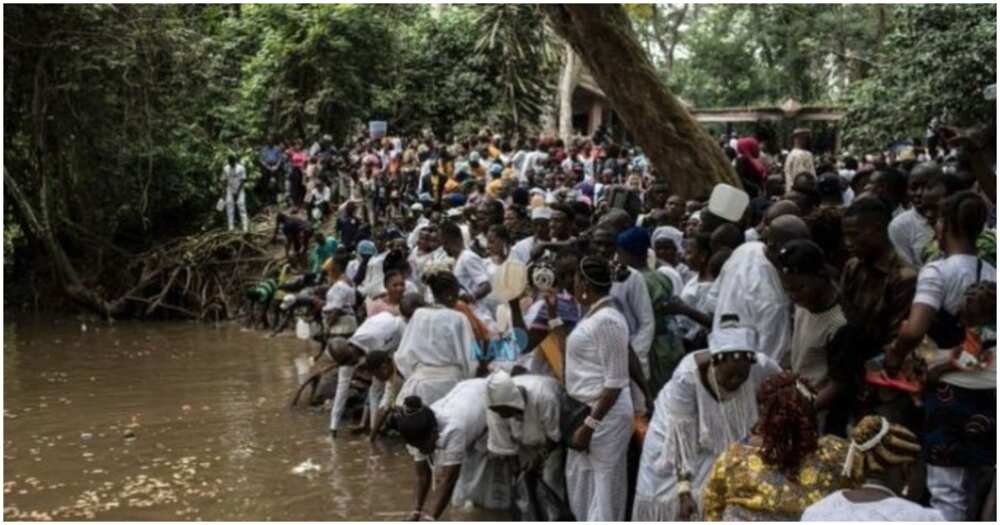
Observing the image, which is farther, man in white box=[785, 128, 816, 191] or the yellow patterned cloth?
man in white box=[785, 128, 816, 191]

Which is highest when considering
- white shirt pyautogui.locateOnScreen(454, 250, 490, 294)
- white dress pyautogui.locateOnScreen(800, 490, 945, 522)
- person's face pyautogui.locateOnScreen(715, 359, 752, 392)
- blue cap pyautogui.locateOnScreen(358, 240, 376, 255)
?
blue cap pyautogui.locateOnScreen(358, 240, 376, 255)

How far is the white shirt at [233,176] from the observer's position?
881 inches

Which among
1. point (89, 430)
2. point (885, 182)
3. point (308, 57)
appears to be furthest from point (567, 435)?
Answer: point (308, 57)

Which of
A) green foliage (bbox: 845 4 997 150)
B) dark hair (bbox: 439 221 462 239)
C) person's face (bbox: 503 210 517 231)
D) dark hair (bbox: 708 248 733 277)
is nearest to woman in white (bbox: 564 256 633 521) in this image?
dark hair (bbox: 708 248 733 277)

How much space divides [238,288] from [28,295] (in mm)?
4284

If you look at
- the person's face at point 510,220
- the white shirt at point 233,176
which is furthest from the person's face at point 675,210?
the white shirt at point 233,176

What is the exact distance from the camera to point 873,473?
3799 mm

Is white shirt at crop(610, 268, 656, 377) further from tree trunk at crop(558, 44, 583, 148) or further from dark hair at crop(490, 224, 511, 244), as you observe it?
tree trunk at crop(558, 44, 583, 148)

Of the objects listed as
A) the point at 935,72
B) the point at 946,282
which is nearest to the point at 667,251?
the point at 946,282

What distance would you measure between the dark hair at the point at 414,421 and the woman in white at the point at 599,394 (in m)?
0.75

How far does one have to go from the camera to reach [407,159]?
22.5 metres

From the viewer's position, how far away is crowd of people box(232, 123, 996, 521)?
420 cm

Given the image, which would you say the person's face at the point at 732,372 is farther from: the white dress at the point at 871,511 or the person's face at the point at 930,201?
the person's face at the point at 930,201

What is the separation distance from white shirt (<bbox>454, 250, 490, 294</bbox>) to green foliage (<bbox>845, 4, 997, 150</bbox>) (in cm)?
793
